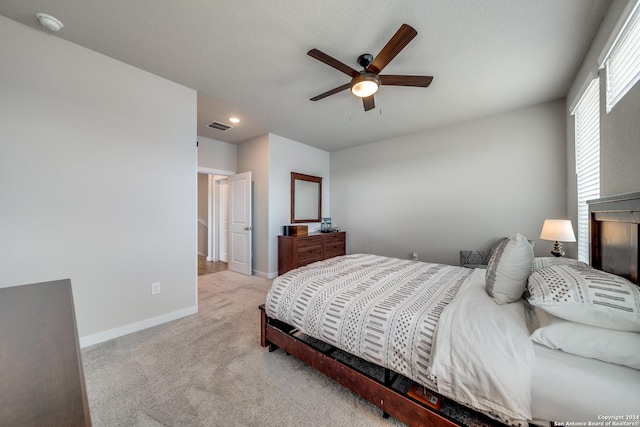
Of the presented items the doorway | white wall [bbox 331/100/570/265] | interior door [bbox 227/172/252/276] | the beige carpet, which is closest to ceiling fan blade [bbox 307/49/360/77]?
the beige carpet

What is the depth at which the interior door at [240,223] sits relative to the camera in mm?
4543

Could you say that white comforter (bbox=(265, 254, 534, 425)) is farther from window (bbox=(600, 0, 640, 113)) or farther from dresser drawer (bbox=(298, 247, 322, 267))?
dresser drawer (bbox=(298, 247, 322, 267))

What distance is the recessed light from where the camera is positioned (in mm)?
1794

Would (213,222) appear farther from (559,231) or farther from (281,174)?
(559,231)

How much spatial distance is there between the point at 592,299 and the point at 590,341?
0.18 metres

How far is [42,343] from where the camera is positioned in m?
0.79

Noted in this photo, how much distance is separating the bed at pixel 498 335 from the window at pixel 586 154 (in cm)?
65

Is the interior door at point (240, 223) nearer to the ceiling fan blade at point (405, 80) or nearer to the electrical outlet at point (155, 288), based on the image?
the electrical outlet at point (155, 288)

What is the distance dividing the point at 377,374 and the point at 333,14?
8.86 feet

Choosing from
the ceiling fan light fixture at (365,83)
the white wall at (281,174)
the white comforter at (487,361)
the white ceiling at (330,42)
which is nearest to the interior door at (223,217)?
the white wall at (281,174)

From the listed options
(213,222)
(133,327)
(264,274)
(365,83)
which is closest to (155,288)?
(133,327)

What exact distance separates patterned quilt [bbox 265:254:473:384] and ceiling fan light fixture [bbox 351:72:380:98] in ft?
5.44

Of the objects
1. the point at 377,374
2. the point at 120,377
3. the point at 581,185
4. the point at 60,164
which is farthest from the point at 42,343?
the point at 581,185

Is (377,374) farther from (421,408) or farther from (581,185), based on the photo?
(581,185)
